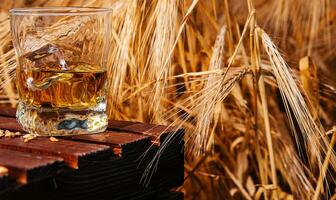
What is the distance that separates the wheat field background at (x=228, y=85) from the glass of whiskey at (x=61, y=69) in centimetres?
14

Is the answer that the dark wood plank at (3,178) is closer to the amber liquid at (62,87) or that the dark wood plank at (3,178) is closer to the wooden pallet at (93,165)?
the wooden pallet at (93,165)

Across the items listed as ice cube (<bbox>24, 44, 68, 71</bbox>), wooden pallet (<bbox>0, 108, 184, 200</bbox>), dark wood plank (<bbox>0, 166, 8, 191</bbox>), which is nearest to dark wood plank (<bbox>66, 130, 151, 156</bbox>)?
wooden pallet (<bbox>0, 108, 184, 200</bbox>)

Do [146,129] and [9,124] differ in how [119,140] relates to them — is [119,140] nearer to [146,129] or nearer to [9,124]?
[146,129]

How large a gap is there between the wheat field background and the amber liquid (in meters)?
0.15

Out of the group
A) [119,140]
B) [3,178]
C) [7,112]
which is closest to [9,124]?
[7,112]

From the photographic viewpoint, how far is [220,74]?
134cm

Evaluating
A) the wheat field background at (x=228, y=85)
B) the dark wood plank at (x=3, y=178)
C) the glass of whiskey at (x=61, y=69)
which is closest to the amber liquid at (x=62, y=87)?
the glass of whiskey at (x=61, y=69)

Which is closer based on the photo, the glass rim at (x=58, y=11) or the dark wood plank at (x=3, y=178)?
the dark wood plank at (x=3, y=178)

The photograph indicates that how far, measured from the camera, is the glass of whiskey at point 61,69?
1.17 meters

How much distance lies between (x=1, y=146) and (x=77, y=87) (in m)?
0.15

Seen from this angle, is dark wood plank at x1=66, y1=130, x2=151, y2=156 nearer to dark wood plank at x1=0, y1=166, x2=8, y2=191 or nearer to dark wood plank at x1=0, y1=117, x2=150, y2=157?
dark wood plank at x1=0, y1=117, x2=150, y2=157

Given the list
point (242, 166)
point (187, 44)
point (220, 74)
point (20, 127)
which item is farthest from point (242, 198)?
point (20, 127)

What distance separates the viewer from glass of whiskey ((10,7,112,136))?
1.17 meters

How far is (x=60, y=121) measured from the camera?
3.86ft
